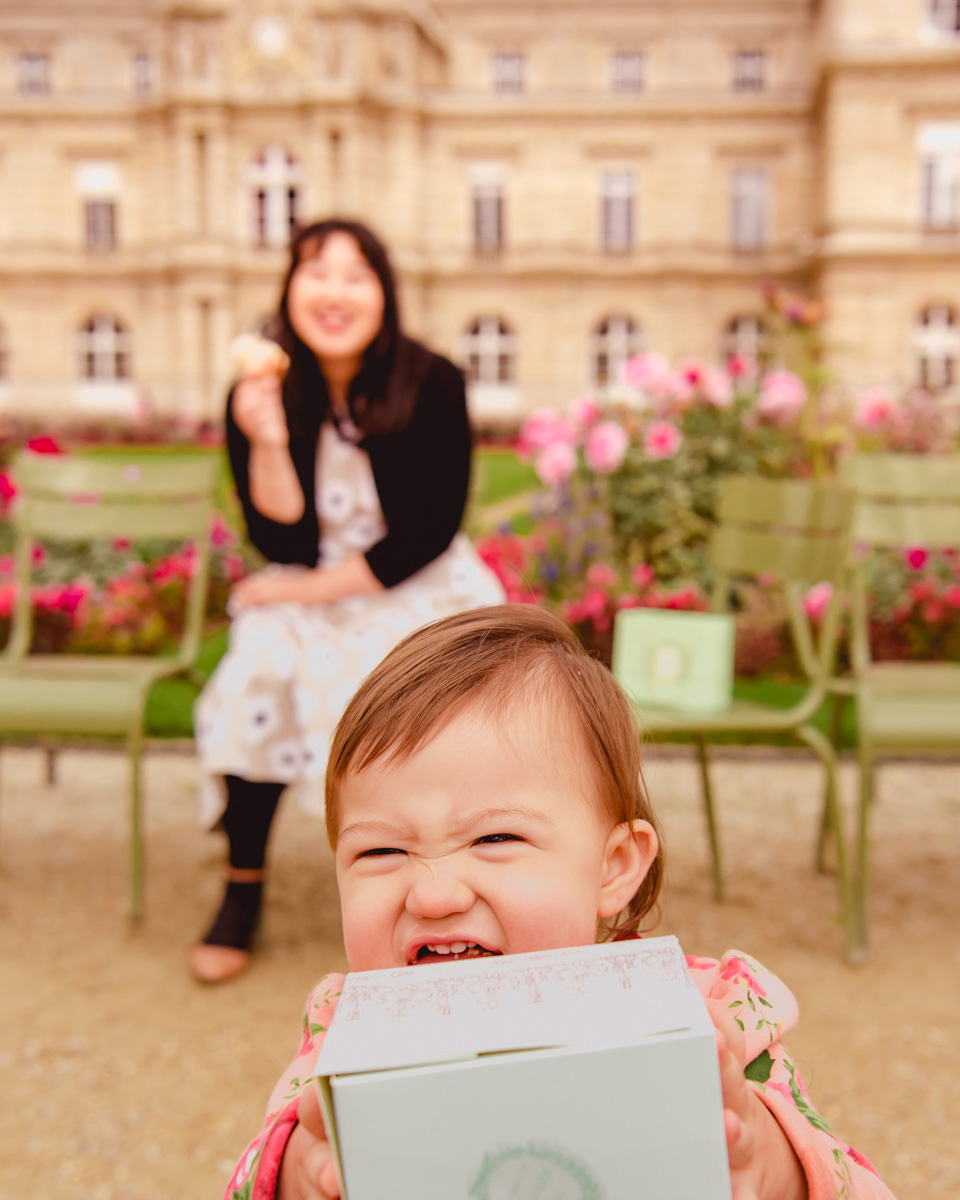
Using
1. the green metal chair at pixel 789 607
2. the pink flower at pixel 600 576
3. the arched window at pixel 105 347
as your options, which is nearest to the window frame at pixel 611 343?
the arched window at pixel 105 347

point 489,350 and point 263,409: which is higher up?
point 489,350

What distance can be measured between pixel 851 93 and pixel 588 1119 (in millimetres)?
24783

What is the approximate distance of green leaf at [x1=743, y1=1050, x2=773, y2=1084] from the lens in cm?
100

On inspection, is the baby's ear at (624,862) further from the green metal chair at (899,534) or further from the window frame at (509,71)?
the window frame at (509,71)

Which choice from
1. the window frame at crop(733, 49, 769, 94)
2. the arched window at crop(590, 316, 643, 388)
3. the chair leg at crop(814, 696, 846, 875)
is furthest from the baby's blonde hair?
the window frame at crop(733, 49, 769, 94)

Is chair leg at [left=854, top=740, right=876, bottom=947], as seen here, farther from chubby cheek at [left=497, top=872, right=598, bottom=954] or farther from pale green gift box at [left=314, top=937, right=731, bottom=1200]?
pale green gift box at [left=314, top=937, right=731, bottom=1200]

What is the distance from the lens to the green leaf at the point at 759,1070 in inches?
39.4

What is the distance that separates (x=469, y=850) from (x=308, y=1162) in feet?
0.90

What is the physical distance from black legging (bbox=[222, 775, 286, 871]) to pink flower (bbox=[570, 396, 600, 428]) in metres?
3.66

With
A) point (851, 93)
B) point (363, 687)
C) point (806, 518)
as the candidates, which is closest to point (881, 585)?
point (806, 518)

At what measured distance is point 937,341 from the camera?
23578 millimetres

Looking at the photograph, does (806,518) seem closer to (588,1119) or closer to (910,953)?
(910,953)

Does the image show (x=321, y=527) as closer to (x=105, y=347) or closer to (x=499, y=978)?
(x=499, y=978)

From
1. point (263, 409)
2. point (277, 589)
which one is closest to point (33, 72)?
point (263, 409)
